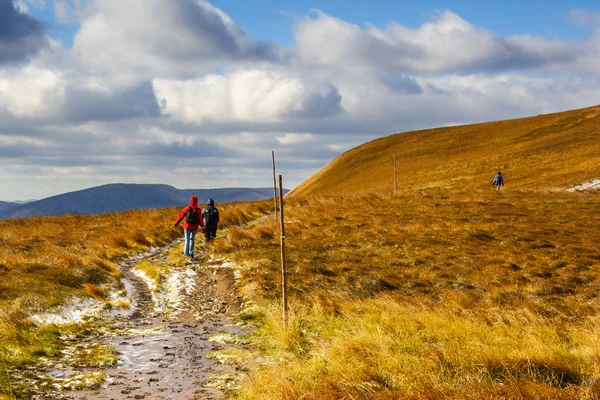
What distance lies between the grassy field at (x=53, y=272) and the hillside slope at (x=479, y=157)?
36899 millimetres

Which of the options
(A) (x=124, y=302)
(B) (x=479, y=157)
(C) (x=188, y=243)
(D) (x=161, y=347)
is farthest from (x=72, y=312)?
(B) (x=479, y=157)

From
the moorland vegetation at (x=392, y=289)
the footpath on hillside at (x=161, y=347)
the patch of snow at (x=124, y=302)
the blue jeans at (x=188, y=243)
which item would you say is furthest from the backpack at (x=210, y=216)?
the patch of snow at (x=124, y=302)

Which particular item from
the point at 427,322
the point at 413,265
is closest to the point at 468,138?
the point at 413,265

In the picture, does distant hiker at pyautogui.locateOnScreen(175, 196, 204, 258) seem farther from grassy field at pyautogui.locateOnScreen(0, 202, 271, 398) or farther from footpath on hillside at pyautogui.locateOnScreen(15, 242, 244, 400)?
footpath on hillside at pyautogui.locateOnScreen(15, 242, 244, 400)

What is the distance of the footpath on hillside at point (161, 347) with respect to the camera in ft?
26.5

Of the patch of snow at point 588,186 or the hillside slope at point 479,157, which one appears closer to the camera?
the patch of snow at point 588,186

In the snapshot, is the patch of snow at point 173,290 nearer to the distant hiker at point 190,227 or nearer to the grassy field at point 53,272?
the grassy field at point 53,272

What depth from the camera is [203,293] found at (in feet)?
51.9

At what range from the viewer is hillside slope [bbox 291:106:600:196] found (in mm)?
58344

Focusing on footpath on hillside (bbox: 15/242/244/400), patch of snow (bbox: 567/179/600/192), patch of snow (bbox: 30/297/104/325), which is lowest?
footpath on hillside (bbox: 15/242/244/400)

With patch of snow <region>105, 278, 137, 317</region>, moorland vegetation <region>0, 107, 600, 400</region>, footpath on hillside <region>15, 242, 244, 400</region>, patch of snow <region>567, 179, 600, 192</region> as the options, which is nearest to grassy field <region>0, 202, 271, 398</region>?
moorland vegetation <region>0, 107, 600, 400</region>

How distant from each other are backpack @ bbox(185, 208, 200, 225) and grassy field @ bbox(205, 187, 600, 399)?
5.00 feet

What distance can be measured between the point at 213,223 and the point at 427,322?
14.0 m

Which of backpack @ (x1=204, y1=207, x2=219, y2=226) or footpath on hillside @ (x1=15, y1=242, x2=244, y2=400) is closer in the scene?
footpath on hillside @ (x1=15, y1=242, x2=244, y2=400)
